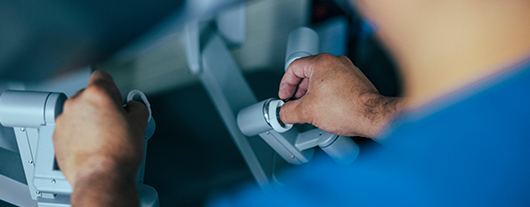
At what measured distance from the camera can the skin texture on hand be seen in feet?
1.96

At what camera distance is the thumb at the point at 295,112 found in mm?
916

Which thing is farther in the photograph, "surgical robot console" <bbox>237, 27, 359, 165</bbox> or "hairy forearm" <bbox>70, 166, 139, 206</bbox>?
"surgical robot console" <bbox>237, 27, 359, 165</bbox>

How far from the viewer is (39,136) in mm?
687

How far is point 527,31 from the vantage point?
1.03 m

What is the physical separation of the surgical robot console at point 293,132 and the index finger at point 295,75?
36 mm

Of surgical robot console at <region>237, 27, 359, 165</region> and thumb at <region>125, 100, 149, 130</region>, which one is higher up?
thumb at <region>125, 100, 149, 130</region>

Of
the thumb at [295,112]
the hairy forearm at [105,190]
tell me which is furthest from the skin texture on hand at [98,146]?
the thumb at [295,112]

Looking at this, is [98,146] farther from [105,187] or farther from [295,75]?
[295,75]

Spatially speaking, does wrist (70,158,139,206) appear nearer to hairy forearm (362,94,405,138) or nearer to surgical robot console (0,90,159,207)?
surgical robot console (0,90,159,207)

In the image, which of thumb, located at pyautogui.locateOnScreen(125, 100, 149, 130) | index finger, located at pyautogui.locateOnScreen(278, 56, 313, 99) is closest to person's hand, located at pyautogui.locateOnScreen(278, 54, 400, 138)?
index finger, located at pyautogui.locateOnScreen(278, 56, 313, 99)

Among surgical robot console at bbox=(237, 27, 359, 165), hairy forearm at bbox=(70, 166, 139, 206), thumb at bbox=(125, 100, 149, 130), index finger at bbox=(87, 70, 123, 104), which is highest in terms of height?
index finger at bbox=(87, 70, 123, 104)

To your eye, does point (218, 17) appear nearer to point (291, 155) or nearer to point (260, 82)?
point (260, 82)

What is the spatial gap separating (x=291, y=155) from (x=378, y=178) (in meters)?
0.27

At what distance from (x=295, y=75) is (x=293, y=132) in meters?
0.23
